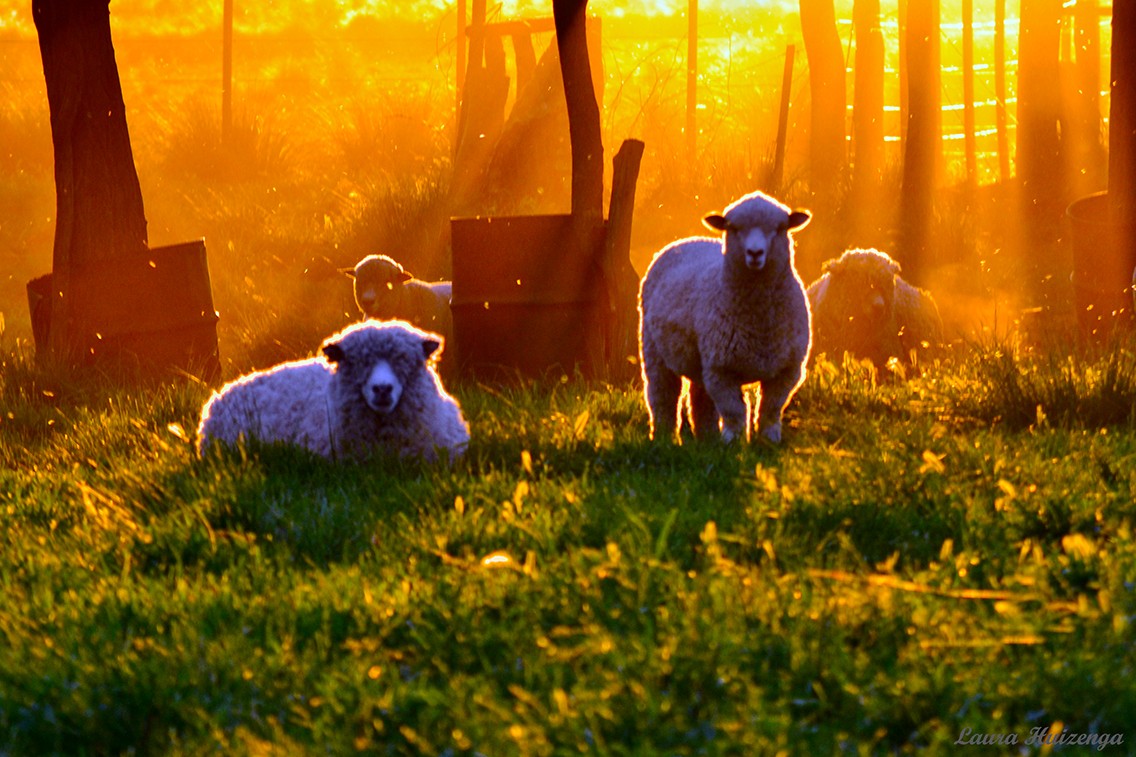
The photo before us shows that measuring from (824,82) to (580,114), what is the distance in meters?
7.73

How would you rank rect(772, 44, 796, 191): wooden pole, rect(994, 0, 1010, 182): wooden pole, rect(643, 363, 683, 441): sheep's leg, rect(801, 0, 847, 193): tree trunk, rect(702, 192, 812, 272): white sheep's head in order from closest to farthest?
rect(702, 192, 812, 272): white sheep's head < rect(643, 363, 683, 441): sheep's leg < rect(772, 44, 796, 191): wooden pole < rect(801, 0, 847, 193): tree trunk < rect(994, 0, 1010, 182): wooden pole

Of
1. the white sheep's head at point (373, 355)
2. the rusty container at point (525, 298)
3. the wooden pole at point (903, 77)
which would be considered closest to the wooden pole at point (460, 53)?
the wooden pole at point (903, 77)

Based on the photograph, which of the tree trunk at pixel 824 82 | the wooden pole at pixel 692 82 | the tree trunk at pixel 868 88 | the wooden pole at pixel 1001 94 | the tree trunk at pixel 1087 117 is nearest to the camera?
the tree trunk at pixel 824 82

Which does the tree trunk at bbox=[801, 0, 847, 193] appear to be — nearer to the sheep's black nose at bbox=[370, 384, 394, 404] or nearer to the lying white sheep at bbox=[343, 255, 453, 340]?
the lying white sheep at bbox=[343, 255, 453, 340]

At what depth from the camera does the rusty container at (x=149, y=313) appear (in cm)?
851

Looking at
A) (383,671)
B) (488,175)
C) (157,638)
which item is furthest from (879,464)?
(488,175)

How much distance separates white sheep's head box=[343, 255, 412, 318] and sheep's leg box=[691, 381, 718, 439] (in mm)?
4096

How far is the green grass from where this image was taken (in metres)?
2.91

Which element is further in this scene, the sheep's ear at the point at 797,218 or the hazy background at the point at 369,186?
the hazy background at the point at 369,186

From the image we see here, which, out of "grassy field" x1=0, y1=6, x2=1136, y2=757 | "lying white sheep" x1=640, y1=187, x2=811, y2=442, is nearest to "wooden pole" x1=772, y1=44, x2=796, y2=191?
"grassy field" x1=0, y1=6, x2=1136, y2=757

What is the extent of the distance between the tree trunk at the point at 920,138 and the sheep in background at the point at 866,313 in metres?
3.19

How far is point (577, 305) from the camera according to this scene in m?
7.86

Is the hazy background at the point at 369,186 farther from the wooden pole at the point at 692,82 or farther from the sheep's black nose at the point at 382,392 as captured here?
the sheep's black nose at the point at 382,392

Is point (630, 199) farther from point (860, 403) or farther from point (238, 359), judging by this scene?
point (238, 359)
